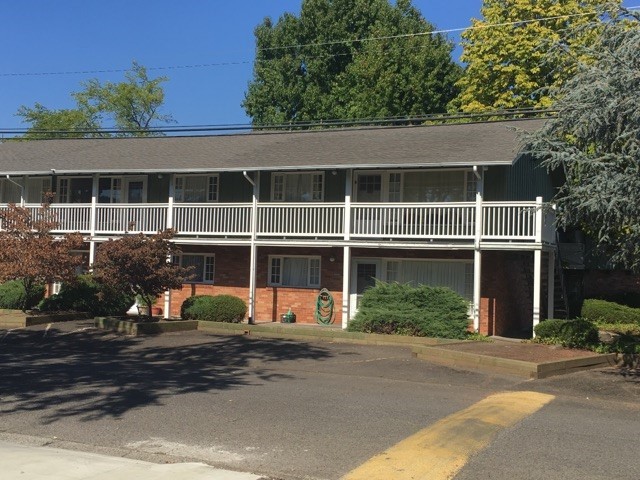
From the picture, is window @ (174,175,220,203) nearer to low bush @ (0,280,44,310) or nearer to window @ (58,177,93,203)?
window @ (58,177,93,203)

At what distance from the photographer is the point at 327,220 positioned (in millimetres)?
21469

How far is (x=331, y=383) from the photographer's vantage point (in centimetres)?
1235

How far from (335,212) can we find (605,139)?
9.68 m

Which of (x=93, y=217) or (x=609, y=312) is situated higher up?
(x=93, y=217)

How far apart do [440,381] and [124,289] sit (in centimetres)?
999

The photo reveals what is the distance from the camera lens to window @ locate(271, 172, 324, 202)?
2311 centimetres

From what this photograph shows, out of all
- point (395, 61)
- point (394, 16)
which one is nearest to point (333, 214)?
point (395, 61)

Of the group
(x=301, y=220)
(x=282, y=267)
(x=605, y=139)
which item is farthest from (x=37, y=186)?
(x=605, y=139)

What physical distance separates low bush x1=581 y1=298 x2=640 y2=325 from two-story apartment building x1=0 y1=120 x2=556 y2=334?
1933mm

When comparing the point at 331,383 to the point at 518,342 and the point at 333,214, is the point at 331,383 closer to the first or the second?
the point at 518,342

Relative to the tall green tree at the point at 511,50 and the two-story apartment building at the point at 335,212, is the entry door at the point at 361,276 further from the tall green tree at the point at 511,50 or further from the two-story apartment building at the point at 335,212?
the tall green tree at the point at 511,50

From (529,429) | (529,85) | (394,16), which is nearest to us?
(529,429)

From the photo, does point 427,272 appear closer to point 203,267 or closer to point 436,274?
point 436,274

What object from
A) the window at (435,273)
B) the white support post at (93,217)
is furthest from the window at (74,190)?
the window at (435,273)
